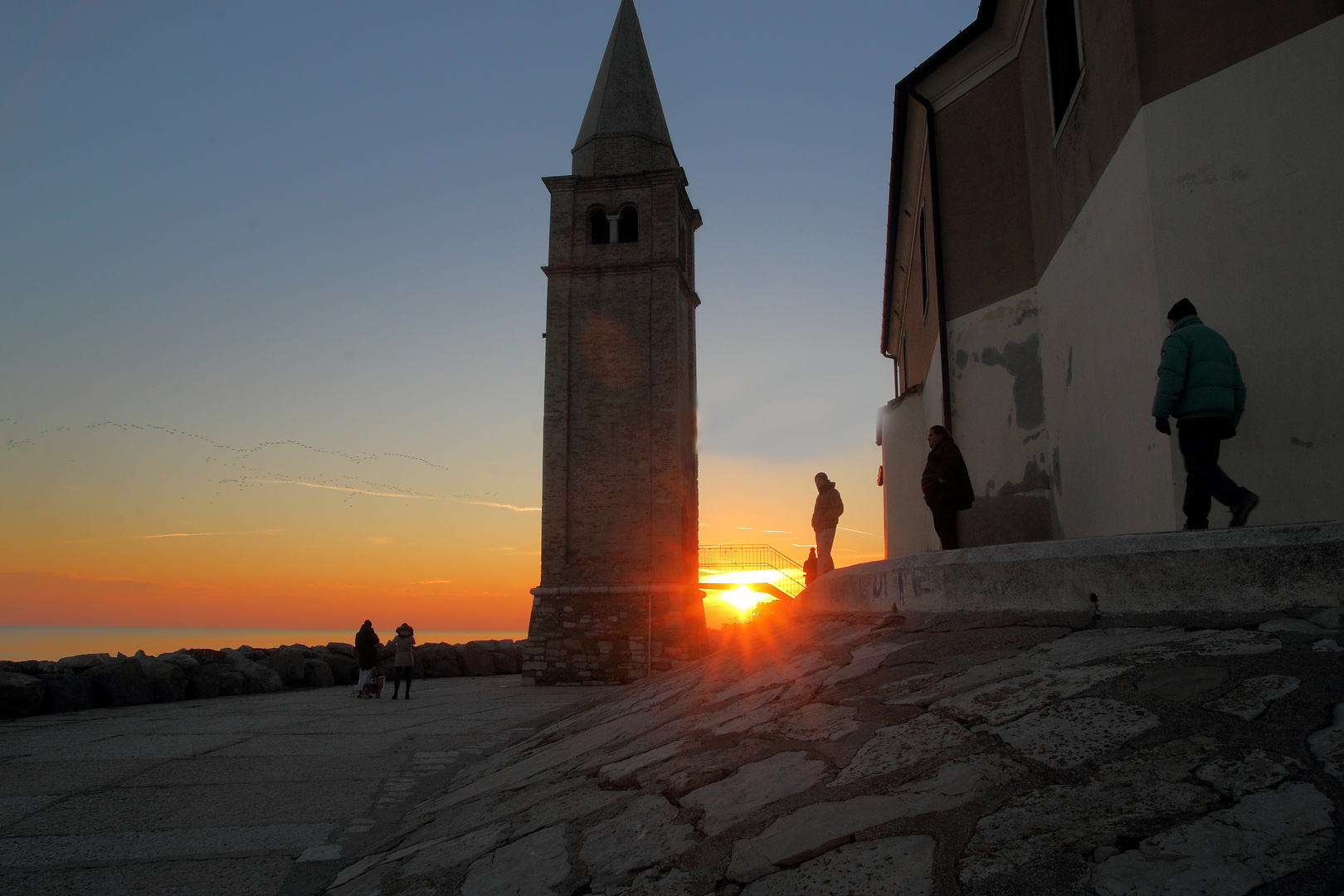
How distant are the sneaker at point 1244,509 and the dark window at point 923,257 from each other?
675 centimetres

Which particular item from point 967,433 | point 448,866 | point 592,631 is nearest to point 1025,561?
point 448,866

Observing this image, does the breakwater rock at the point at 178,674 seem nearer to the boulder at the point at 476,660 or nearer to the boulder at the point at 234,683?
the boulder at the point at 234,683

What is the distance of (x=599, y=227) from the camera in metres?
23.7

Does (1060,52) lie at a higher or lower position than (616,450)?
higher

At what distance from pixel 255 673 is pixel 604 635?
7.47 m

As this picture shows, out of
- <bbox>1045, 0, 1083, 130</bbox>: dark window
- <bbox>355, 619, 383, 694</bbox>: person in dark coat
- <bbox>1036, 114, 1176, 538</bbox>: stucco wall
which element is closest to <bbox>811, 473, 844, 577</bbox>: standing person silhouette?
<bbox>1036, 114, 1176, 538</bbox>: stucco wall

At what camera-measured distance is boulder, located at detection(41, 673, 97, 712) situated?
1278 cm

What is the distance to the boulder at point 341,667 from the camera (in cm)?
2093

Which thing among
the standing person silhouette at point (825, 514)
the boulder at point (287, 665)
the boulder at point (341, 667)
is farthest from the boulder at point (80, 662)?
the standing person silhouette at point (825, 514)

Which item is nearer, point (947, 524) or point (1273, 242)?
point (1273, 242)

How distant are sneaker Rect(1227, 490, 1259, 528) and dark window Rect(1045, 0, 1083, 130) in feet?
14.4

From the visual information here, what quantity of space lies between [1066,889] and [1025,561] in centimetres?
229

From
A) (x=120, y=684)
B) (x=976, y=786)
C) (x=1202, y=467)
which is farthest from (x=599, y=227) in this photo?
(x=976, y=786)

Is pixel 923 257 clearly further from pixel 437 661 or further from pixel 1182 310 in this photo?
pixel 437 661
